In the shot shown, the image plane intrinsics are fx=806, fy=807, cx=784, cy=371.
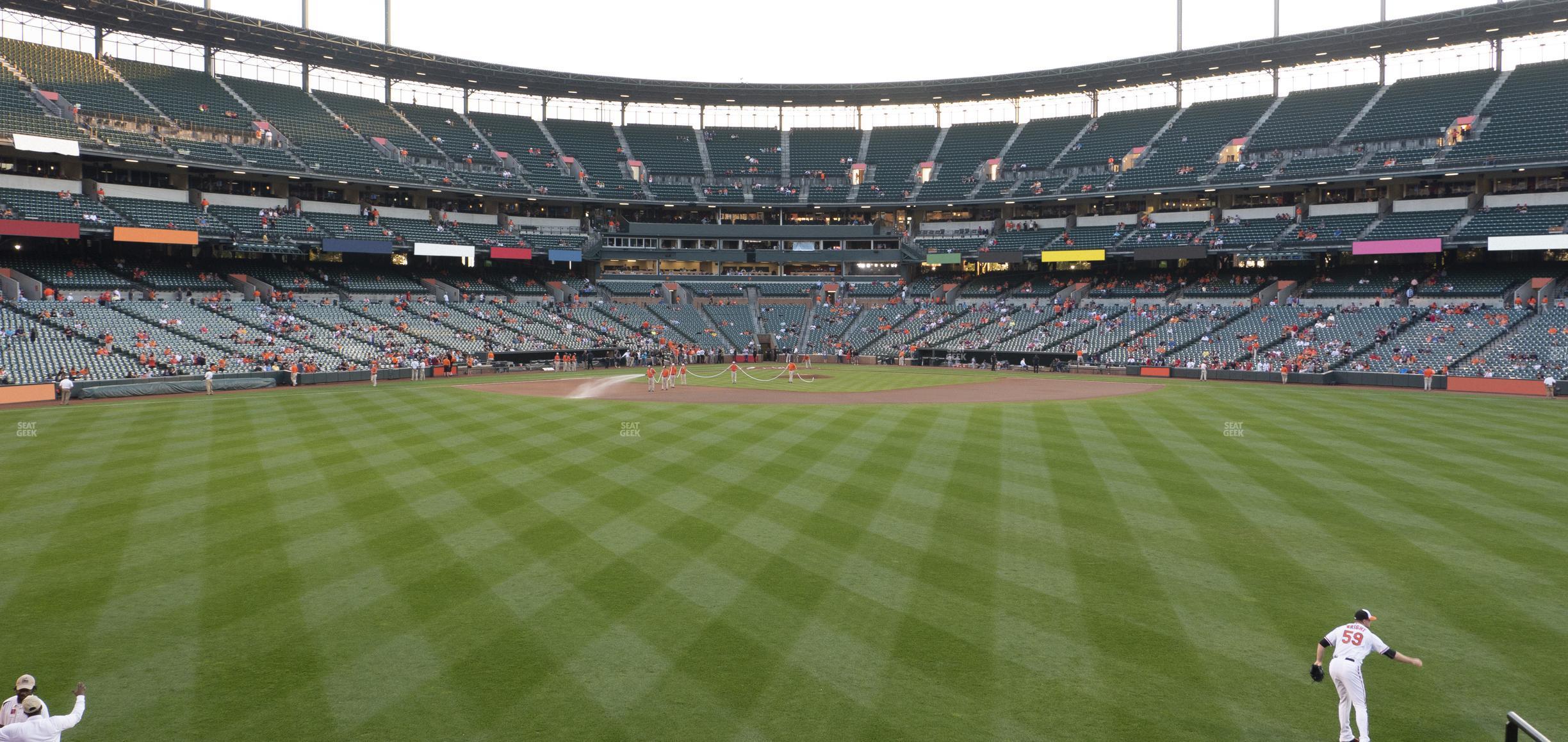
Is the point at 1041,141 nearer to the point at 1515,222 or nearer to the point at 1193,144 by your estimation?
the point at 1193,144

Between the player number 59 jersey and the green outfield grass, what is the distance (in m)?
0.95

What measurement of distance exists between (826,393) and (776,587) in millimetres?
29082

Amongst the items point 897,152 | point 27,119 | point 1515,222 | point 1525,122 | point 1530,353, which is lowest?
point 1530,353

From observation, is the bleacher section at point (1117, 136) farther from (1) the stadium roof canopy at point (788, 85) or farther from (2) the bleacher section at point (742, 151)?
(2) the bleacher section at point (742, 151)

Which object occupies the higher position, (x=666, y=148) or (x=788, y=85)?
(x=788, y=85)

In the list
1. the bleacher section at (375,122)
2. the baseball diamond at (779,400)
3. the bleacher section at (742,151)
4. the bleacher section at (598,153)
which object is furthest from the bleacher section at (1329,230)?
the bleacher section at (375,122)

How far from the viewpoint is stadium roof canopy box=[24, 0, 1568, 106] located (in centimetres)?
5691

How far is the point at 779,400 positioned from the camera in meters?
37.3

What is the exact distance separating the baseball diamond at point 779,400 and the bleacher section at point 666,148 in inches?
22.9

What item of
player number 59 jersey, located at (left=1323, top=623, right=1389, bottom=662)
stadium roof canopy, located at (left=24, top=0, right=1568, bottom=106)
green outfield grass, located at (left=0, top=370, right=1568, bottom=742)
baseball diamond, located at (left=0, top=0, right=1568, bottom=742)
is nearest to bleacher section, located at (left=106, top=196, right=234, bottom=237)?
baseball diamond, located at (left=0, top=0, right=1568, bottom=742)

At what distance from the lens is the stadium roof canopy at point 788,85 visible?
187 feet

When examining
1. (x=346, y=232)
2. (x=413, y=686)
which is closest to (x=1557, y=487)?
(x=413, y=686)

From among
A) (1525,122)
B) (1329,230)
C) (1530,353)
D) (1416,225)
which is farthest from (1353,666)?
(1525,122)

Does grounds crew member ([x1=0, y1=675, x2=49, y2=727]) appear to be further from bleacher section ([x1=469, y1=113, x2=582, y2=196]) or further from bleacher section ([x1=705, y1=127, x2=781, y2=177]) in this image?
bleacher section ([x1=705, y1=127, x2=781, y2=177])
